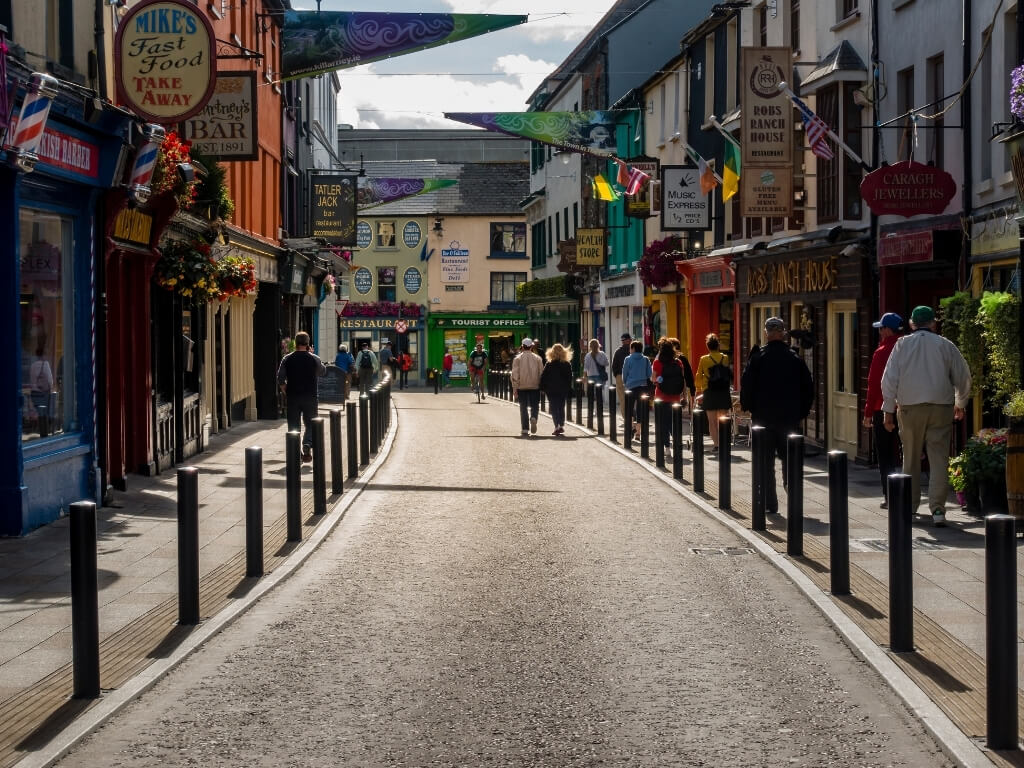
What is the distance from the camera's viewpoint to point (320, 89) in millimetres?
45094

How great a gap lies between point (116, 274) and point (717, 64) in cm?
1706

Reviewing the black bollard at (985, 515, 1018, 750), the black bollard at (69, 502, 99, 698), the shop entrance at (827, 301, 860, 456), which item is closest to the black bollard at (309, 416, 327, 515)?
the black bollard at (69, 502, 99, 698)

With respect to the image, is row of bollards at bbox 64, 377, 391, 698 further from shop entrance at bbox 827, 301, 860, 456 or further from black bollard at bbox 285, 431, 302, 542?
shop entrance at bbox 827, 301, 860, 456

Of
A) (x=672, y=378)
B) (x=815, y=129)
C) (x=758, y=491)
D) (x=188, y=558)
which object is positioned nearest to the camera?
(x=188, y=558)

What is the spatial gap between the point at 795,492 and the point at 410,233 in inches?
2435

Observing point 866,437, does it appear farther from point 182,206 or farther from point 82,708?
point 82,708

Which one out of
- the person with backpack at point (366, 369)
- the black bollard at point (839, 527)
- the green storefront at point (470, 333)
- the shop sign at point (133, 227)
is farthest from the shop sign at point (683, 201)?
the green storefront at point (470, 333)

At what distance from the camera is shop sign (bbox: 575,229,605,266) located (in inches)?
1720

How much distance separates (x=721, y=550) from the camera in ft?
38.6

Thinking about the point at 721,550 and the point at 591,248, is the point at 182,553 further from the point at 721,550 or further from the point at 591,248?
the point at 591,248

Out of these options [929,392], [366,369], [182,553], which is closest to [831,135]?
[929,392]

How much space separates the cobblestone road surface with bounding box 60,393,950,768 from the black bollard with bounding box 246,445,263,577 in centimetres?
31

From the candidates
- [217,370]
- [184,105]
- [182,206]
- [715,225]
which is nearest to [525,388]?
[217,370]

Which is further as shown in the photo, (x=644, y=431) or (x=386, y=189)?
(x=386, y=189)
